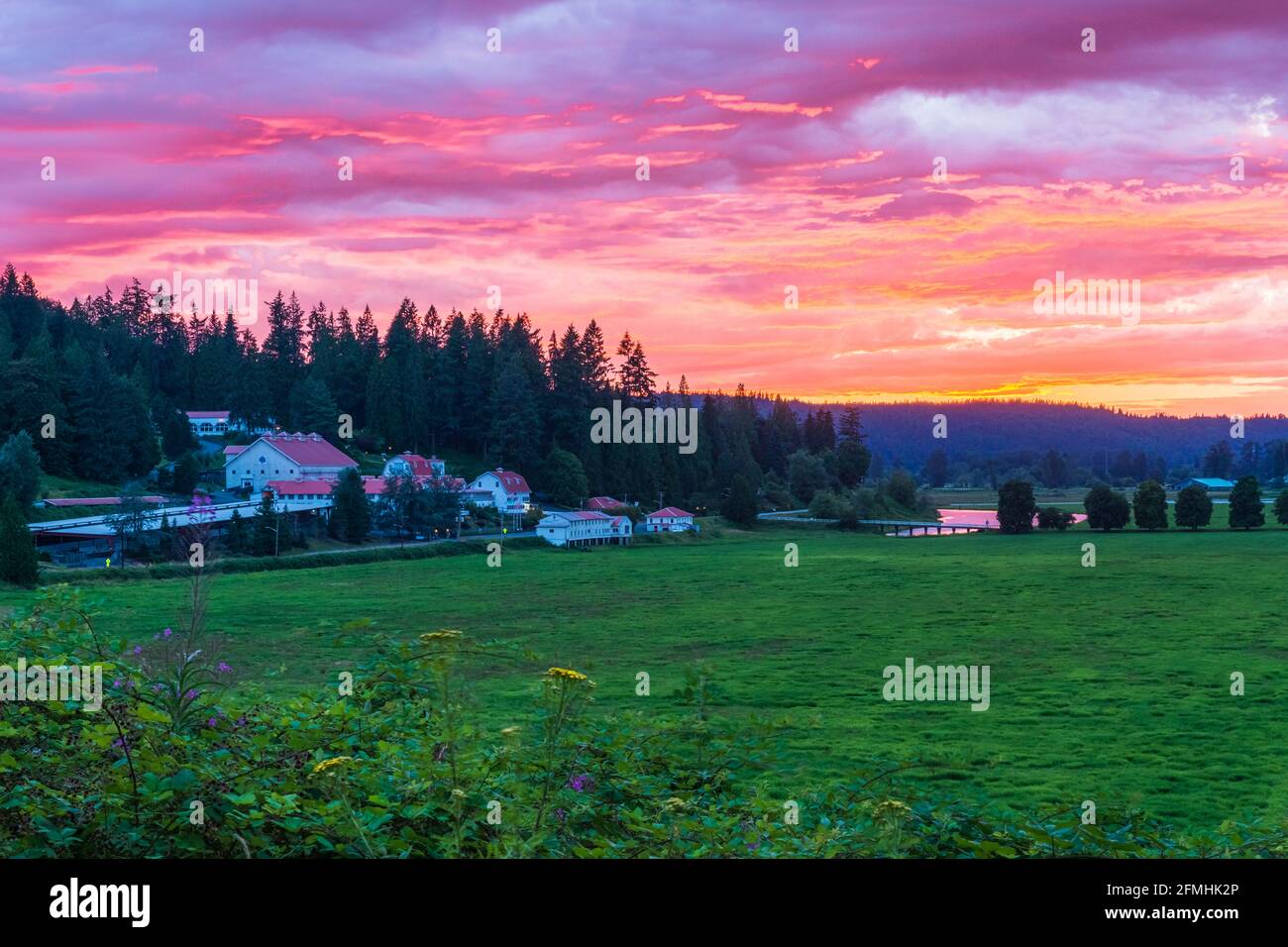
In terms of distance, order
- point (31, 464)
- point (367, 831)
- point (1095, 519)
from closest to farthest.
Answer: point (367, 831) → point (31, 464) → point (1095, 519)

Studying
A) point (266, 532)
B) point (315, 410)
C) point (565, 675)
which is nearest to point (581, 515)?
point (266, 532)

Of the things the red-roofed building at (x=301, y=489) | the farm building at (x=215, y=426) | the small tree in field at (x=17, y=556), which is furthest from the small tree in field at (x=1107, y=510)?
the small tree in field at (x=17, y=556)

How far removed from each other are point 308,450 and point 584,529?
22.8 metres

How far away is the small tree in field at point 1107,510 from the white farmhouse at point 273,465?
204 feet

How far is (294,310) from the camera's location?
115 meters

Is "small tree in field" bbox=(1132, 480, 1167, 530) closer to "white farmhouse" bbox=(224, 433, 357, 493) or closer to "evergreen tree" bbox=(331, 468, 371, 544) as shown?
"evergreen tree" bbox=(331, 468, 371, 544)

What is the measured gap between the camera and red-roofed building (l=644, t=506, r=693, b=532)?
85875mm

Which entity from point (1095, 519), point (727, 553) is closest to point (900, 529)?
point (1095, 519)

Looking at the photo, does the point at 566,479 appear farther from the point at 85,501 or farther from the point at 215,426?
the point at 215,426

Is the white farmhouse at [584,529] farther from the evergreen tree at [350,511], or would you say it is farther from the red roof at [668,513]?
the evergreen tree at [350,511]
